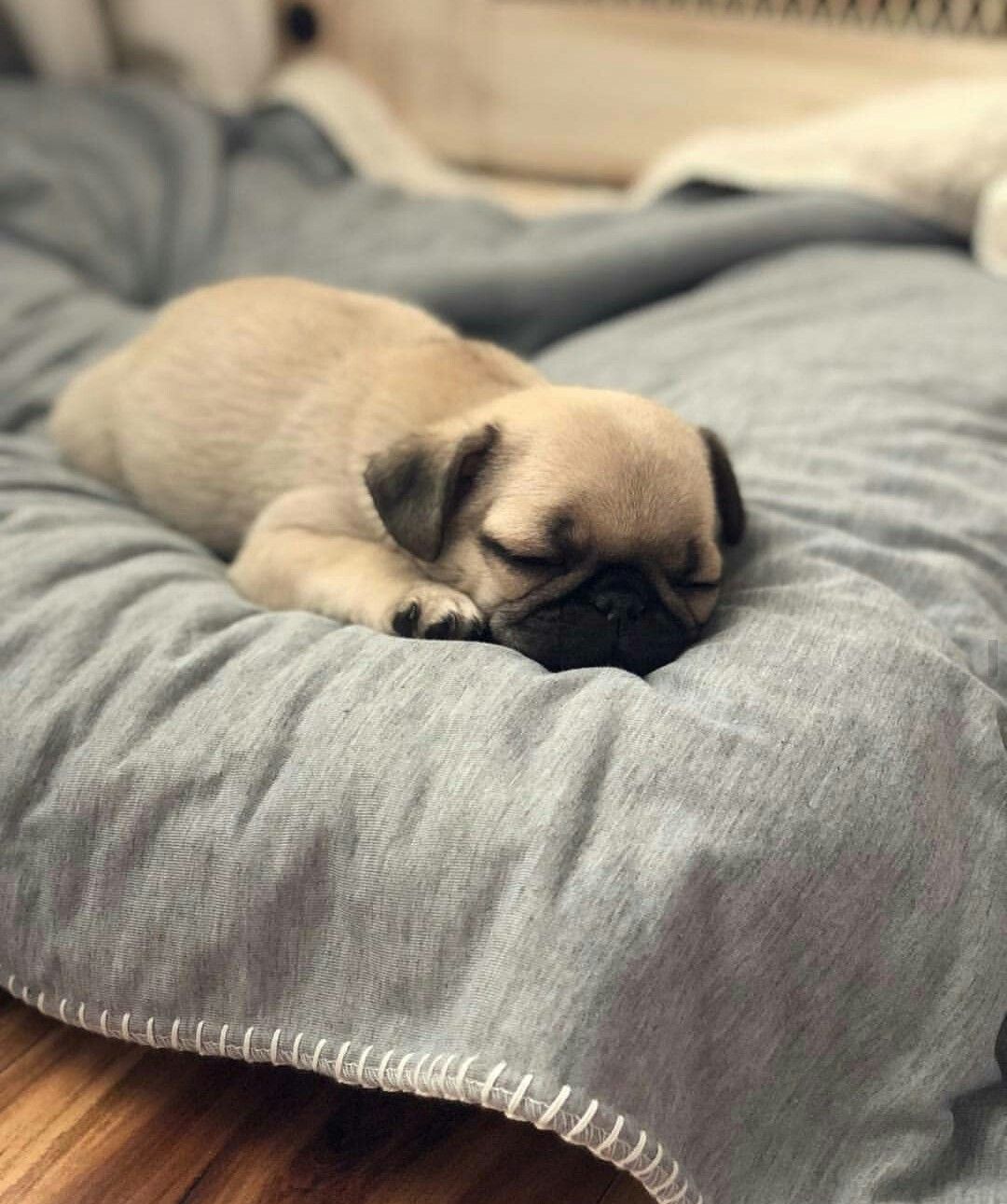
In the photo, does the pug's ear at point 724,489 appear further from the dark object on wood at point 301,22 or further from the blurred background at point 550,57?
the dark object on wood at point 301,22

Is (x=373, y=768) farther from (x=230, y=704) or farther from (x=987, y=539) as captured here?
(x=987, y=539)

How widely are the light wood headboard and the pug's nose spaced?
2607mm

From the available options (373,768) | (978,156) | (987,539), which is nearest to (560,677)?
(373,768)

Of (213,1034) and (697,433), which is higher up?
(697,433)

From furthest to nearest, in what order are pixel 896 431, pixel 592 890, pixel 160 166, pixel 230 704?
pixel 160 166 < pixel 896 431 < pixel 230 704 < pixel 592 890

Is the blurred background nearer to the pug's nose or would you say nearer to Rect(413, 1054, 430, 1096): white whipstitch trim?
the pug's nose

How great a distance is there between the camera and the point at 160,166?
10.9ft

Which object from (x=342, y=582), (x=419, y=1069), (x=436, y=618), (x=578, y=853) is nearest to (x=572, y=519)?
(x=436, y=618)

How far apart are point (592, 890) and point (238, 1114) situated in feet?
1.66

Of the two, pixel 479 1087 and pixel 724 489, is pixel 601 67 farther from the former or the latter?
pixel 479 1087

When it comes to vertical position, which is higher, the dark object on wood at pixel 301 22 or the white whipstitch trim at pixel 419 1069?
the dark object on wood at pixel 301 22

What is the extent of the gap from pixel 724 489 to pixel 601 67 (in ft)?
8.83

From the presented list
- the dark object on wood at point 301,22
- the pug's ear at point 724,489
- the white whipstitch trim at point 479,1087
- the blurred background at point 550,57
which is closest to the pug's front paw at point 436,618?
the pug's ear at point 724,489

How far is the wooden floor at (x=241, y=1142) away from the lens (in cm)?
117
